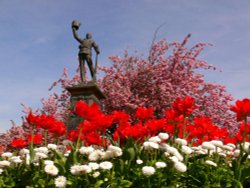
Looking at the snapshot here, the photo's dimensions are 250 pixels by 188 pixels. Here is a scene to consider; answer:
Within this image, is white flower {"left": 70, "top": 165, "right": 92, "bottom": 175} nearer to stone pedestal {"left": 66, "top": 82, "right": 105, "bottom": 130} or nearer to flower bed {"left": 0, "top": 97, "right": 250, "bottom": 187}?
flower bed {"left": 0, "top": 97, "right": 250, "bottom": 187}

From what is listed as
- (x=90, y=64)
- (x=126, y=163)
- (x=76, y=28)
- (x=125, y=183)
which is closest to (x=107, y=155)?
(x=126, y=163)

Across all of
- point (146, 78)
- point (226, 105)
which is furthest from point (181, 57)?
point (226, 105)

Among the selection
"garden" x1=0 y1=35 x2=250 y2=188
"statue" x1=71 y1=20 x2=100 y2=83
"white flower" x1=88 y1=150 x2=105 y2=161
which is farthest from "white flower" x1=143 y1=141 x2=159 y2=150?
"statue" x1=71 y1=20 x2=100 y2=83

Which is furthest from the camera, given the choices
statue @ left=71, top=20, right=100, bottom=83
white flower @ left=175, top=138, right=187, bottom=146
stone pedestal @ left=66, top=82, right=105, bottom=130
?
statue @ left=71, top=20, right=100, bottom=83

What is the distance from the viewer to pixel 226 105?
1520 centimetres

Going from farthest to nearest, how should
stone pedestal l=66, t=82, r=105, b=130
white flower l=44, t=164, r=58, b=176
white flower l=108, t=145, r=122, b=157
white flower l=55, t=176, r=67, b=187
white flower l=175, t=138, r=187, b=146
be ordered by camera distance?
stone pedestal l=66, t=82, r=105, b=130 < white flower l=175, t=138, r=187, b=146 < white flower l=108, t=145, r=122, b=157 < white flower l=44, t=164, r=58, b=176 < white flower l=55, t=176, r=67, b=187

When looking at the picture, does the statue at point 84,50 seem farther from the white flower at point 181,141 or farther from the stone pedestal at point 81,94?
the white flower at point 181,141

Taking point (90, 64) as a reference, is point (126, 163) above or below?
below

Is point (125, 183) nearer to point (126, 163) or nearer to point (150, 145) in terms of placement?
point (126, 163)

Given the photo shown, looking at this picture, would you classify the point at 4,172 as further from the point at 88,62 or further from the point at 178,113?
the point at 88,62

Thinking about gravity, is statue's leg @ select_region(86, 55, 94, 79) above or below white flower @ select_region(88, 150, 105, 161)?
above

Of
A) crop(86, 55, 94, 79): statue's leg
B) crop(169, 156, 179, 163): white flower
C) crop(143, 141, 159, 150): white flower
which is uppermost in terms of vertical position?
crop(86, 55, 94, 79): statue's leg

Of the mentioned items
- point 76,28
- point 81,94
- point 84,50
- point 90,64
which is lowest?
point 81,94

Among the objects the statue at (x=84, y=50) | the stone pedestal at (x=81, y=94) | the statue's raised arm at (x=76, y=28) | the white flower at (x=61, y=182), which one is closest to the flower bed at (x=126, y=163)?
the white flower at (x=61, y=182)
